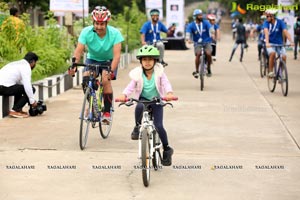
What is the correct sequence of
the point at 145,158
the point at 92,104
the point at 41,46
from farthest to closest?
1. the point at 41,46
2. the point at 92,104
3. the point at 145,158

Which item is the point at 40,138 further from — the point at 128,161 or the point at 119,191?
the point at 119,191

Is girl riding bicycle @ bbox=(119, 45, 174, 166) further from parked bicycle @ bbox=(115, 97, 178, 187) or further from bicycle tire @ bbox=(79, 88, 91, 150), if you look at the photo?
bicycle tire @ bbox=(79, 88, 91, 150)

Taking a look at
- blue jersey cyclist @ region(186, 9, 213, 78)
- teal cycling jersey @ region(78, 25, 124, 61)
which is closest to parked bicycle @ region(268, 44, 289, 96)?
blue jersey cyclist @ region(186, 9, 213, 78)

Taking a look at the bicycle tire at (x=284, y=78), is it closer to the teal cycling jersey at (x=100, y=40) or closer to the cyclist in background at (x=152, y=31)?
the cyclist in background at (x=152, y=31)

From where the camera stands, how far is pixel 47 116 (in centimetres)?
1187

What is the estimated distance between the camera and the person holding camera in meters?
11.5

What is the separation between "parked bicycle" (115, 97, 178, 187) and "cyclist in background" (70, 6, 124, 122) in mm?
1996

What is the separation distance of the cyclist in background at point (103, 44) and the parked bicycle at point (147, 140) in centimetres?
200

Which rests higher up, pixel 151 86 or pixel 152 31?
pixel 152 31

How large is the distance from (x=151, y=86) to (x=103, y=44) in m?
2.17

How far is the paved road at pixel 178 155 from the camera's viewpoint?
7.03 m

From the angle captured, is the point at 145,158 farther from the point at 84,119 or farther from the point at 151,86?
the point at 84,119

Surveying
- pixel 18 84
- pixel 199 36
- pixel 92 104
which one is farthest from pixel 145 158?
pixel 199 36

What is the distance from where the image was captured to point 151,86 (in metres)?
7.73
